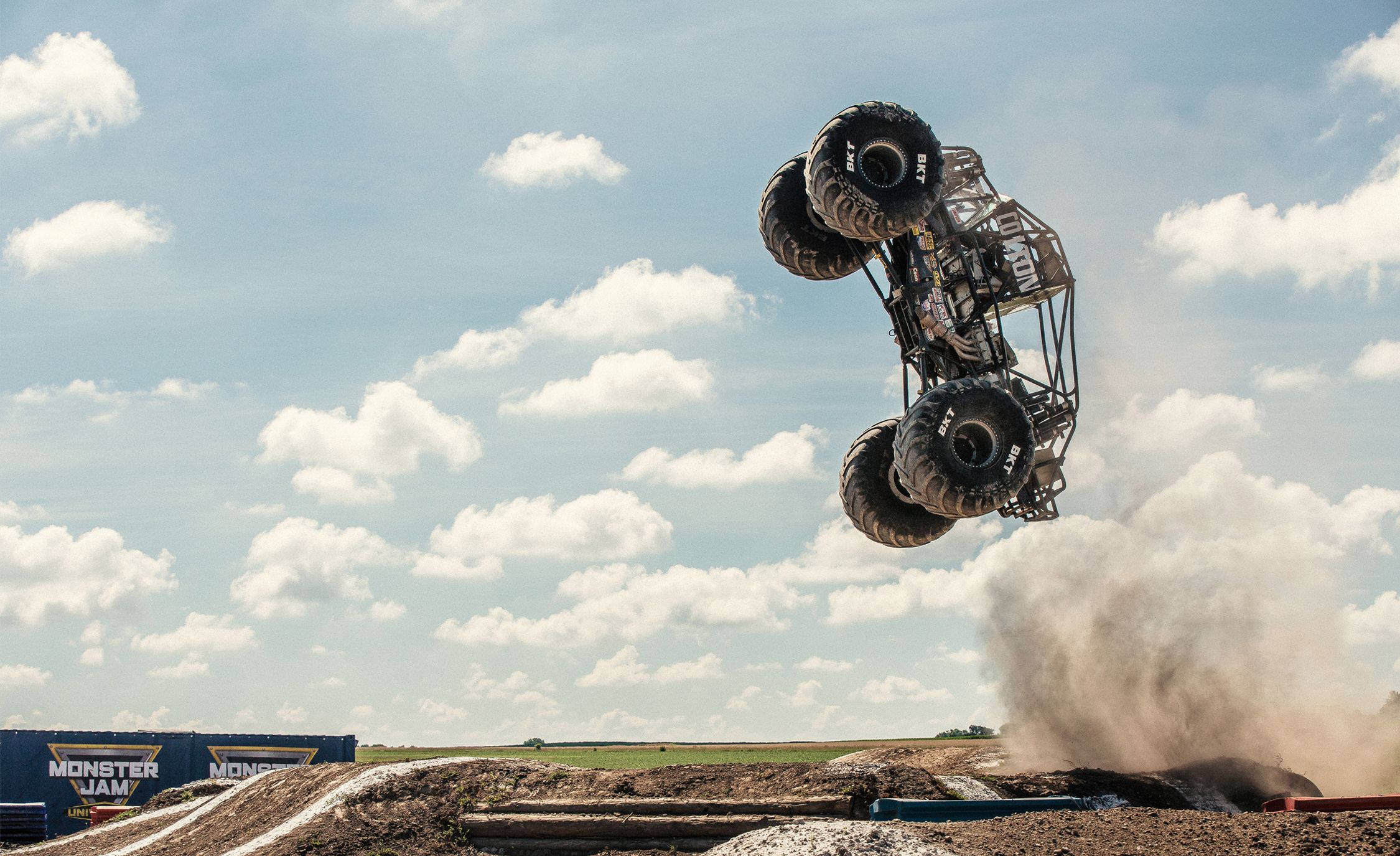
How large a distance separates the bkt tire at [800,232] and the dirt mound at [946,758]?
33.5ft

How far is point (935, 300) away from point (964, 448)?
10.5 ft

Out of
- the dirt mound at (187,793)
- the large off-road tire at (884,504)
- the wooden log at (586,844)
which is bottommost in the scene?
the dirt mound at (187,793)

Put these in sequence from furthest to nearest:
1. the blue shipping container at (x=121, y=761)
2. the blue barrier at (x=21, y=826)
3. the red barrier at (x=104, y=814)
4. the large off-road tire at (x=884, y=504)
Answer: the blue shipping container at (x=121, y=761), the red barrier at (x=104, y=814), the blue barrier at (x=21, y=826), the large off-road tire at (x=884, y=504)

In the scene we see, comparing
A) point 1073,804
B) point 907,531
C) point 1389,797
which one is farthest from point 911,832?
point 907,531

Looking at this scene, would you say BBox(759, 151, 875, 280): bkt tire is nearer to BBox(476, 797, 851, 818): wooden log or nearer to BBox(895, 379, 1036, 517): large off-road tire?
BBox(895, 379, 1036, 517): large off-road tire

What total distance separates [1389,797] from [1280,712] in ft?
39.0

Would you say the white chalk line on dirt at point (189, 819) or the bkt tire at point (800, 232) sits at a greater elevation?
the bkt tire at point (800, 232)

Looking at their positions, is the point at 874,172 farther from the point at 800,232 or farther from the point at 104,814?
the point at 104,814

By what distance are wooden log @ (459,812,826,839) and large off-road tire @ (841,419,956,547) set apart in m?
6.88

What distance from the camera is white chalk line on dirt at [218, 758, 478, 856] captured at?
57.0ft

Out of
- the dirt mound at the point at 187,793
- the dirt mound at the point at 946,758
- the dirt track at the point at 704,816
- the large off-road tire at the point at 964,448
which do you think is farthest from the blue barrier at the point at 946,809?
the dirt mound at the point at 187,793

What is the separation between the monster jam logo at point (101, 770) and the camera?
30.0 meters

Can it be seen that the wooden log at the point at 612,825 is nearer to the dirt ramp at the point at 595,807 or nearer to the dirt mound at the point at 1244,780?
the dirt ramp at the point at 595,807

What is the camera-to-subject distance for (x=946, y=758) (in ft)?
83.5
